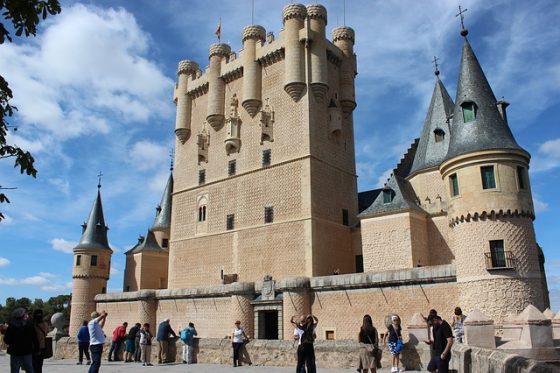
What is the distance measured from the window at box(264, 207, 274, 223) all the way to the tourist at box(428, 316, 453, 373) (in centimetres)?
1893

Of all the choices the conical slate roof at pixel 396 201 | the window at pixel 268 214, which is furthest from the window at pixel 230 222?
the conical slate roof at pixel 396 201

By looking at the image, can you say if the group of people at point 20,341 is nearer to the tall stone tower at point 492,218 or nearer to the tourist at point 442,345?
the tourist at point 442,345

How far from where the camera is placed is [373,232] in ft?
78.4

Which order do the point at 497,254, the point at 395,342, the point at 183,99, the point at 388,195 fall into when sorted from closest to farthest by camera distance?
the point at 395,342 → the point at 497,254 → the point at 388,195 → the point at 183,99

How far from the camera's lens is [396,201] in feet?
77.8

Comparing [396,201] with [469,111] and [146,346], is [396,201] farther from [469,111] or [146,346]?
[146,346]

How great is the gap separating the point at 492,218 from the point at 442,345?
9537 millimetres

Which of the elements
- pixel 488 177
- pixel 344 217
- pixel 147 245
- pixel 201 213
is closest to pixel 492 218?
pixel 488 177

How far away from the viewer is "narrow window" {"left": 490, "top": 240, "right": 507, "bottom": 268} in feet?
51.9

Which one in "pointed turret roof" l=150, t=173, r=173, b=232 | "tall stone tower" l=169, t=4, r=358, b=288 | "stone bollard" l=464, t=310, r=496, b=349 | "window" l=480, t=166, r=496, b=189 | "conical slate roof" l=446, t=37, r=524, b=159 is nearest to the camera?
"stone bollard" l=464, t=310, r=496, b=349

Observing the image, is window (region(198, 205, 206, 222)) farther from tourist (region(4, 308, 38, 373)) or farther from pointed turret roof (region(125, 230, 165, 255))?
tourist (region(4, 308, 38, 373))

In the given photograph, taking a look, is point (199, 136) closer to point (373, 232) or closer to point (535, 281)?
point (373, 232)

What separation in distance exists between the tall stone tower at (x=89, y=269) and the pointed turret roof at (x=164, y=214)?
4064 millimetres

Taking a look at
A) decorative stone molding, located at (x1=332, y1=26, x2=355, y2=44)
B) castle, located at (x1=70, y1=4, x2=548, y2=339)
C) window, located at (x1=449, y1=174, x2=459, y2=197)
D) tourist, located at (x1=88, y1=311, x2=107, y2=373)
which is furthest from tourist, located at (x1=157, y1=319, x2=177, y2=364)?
decorative stone molding, located at (x1=332, y1=26, x2=355, y2=44)
